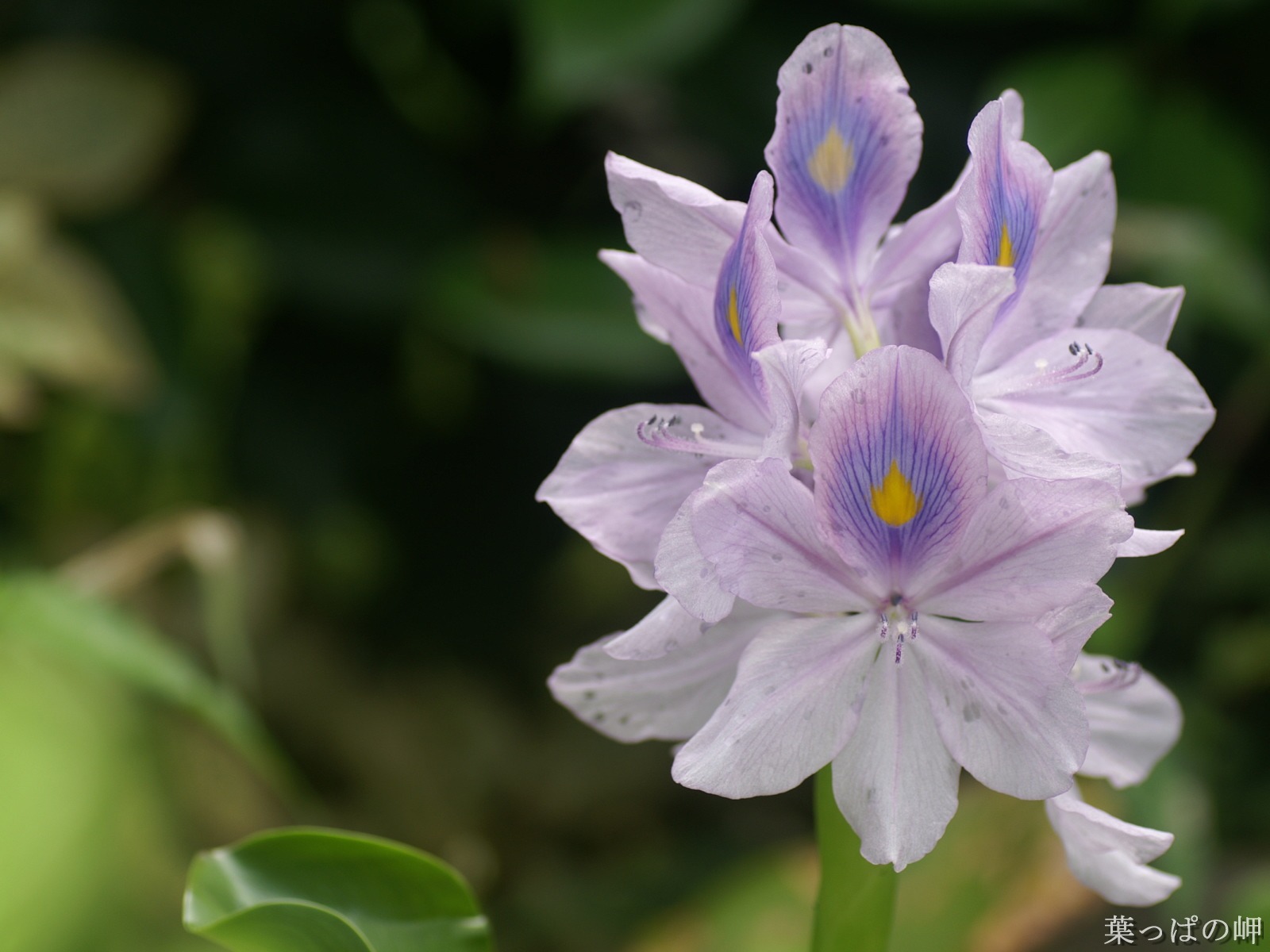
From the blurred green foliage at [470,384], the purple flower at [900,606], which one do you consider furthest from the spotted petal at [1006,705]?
the blurred green foliage at [470,384]

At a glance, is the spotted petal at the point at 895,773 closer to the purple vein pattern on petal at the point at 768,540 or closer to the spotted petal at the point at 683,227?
the purple vein pattern on petal at the point at 768,540

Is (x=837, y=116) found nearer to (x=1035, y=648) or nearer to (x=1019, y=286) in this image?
(x=1019, y=286)

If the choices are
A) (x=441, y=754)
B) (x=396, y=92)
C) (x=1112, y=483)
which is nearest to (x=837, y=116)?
(x=1112, y=483)

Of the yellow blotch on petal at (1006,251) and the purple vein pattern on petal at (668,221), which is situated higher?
the purple vein pattern on petal at (668,221)

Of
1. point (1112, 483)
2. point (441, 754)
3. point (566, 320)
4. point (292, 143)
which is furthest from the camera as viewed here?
point (441, 754)

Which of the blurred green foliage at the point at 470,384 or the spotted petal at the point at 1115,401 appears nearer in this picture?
the spotted petal at the point at 1115,401

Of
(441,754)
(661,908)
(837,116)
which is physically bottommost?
(661,908)

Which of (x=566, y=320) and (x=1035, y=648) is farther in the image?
(x=566, y=320)
